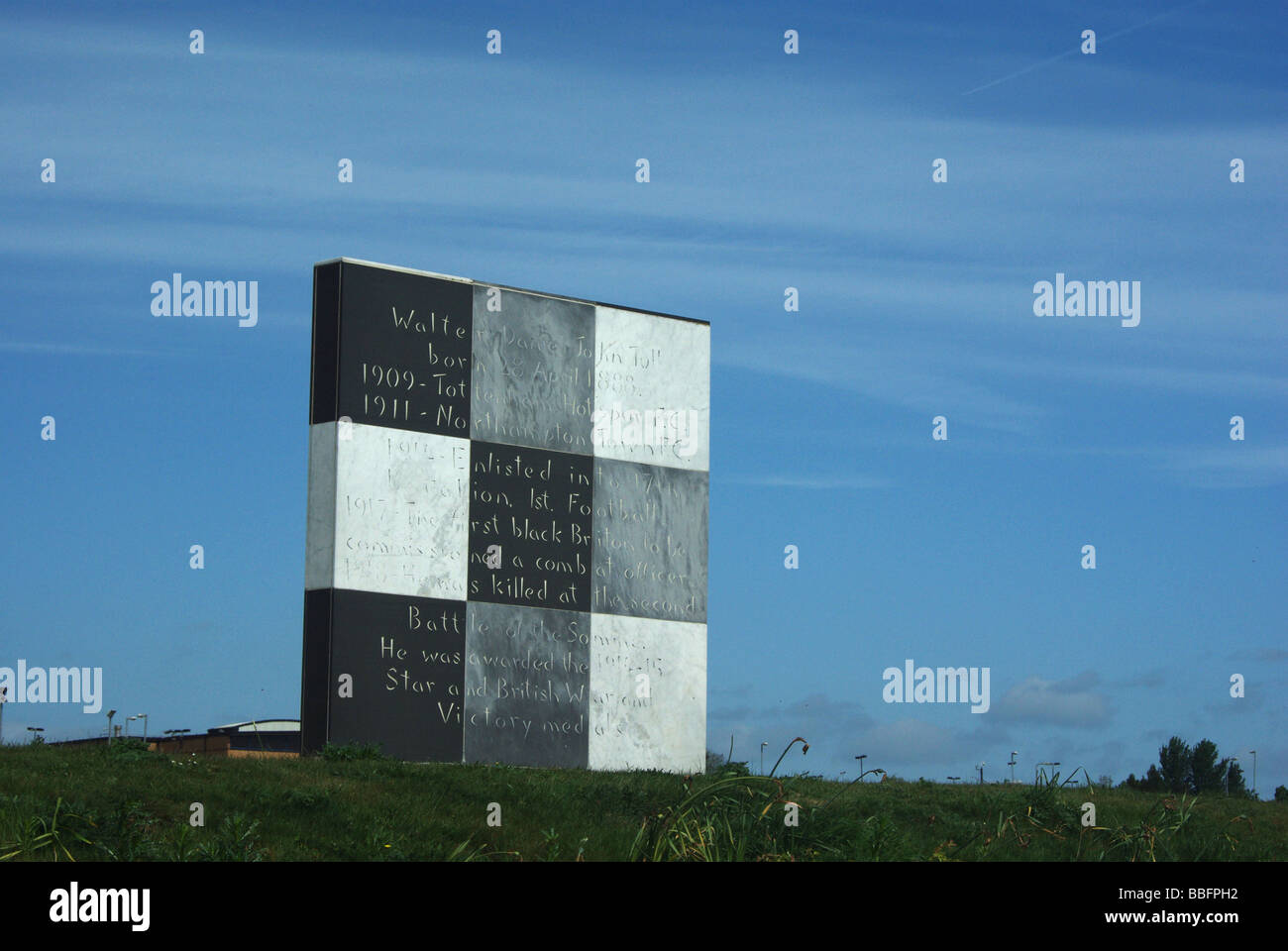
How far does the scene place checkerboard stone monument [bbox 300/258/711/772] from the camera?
19531 millimetres

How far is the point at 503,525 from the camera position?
21.0 metres

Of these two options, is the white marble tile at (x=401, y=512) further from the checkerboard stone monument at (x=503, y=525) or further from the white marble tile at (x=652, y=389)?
the white marble tile at (x=652, y=389)

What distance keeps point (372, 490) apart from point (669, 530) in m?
5.01

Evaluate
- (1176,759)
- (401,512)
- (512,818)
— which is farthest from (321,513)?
(1176,759)

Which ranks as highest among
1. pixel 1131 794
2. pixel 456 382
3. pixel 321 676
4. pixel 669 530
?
pixel 456 382

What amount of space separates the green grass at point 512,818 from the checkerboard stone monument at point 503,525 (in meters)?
1.69

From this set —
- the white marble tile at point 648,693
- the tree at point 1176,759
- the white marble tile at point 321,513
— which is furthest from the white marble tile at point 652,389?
the tree at point 1176,759

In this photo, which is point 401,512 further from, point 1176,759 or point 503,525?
point 1176,759

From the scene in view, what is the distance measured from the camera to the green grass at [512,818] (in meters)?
12.1
